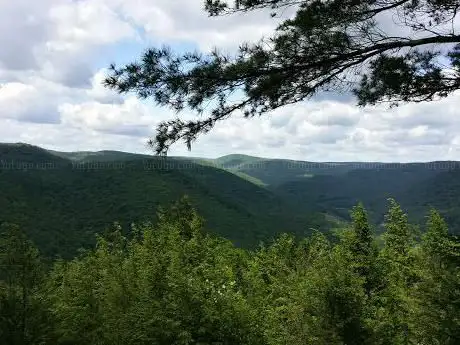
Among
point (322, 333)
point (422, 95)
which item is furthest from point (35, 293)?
point (422, 95)

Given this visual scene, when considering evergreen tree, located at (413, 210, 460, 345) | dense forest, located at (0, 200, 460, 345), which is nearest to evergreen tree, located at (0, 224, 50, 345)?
dense forest, located at (0, 200, 460, 345)

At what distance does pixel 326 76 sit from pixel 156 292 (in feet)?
64.2

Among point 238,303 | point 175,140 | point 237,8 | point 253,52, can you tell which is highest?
point 237,8

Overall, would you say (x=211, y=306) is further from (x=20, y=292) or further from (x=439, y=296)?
(x=439, y=296)

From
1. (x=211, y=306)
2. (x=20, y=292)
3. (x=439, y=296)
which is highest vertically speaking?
(x=20, y=292)

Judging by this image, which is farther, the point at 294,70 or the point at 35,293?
the point at 35,293

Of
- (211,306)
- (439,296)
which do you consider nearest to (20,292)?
(211,306)

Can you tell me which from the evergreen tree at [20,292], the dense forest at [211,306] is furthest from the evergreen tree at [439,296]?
the evergreen tree at [20,292]

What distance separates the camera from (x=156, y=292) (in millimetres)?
26422

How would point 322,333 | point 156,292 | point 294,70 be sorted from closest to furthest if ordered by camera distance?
point 294,70 → point 322,333 → point 156,292

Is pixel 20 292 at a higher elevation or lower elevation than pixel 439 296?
higher

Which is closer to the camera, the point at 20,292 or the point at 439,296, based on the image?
the point at 20,292

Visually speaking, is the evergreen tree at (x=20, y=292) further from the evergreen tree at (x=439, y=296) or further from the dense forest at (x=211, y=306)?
the evergreen tree at (x=439, y=296)

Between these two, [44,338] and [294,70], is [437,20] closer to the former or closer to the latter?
[294,70]
